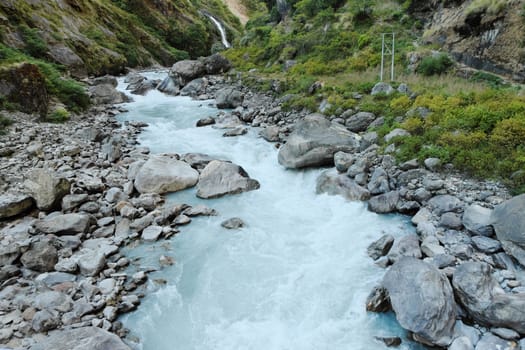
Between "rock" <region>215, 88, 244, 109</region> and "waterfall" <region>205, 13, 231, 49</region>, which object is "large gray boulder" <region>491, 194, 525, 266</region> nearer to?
"rock" <region>215, 88, 244, 109</region>

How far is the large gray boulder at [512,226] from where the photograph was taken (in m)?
6.26

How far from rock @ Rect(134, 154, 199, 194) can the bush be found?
12.7m

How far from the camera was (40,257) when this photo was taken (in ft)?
23.0

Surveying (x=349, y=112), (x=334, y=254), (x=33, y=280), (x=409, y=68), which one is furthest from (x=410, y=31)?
(x=33, y=280)

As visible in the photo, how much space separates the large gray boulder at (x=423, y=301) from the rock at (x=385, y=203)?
2.92 meters

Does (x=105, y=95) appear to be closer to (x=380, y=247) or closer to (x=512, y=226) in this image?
(x=380, y=247)

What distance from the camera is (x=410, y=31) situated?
2273cm

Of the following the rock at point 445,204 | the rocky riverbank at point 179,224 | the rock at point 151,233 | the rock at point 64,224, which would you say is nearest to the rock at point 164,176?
the rocky riverbank at point 179,224

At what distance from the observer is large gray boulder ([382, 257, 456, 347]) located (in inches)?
207

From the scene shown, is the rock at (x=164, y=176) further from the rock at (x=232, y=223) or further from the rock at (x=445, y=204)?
the rock at (x=445, y=204)

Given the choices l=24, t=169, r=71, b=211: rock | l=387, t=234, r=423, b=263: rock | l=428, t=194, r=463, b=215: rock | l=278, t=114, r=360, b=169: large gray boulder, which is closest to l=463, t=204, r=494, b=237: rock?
l=428, t=194, r=463, b=215: rock

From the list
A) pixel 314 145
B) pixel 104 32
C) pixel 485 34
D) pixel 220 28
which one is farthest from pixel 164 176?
pixel 220 28

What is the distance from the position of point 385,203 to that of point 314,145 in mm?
3584

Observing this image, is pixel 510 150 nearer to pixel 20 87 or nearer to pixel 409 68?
pixel 409 68
